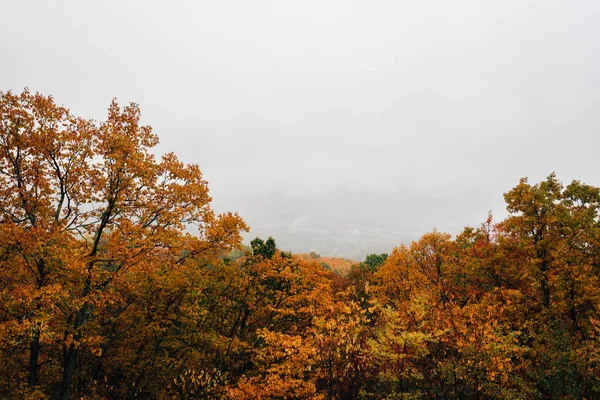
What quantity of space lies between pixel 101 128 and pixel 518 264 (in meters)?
27.5

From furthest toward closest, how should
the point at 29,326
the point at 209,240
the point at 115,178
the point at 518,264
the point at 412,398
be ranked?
the point at 518,264
the point at 209,240
the point at 115,178
the point at 412,398
the point at 29,326

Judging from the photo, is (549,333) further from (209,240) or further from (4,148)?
(4,148)

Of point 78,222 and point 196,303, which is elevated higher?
point 78,222

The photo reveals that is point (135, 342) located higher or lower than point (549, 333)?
lower

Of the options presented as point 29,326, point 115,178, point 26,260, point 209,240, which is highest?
point 115,178

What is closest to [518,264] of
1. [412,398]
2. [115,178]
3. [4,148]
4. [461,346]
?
[461,346]

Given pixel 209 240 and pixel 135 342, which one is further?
pixel 135 342

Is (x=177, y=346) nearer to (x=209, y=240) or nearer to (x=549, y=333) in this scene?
(x=209, y=240)

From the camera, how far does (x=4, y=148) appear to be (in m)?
12.4

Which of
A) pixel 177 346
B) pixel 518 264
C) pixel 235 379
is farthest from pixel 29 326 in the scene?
pixel 518 264

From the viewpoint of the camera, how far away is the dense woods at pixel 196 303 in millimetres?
11719

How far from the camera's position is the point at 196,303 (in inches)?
643

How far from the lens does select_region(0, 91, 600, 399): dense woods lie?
461 inches

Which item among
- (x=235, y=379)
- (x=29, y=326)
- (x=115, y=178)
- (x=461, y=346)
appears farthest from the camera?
(x=235, y=379)
